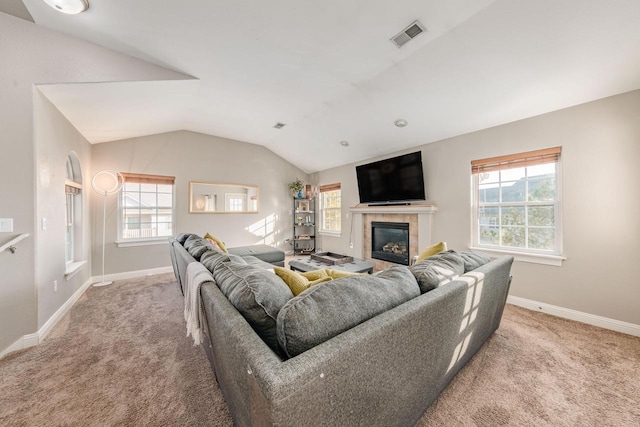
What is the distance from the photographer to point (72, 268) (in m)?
3.12

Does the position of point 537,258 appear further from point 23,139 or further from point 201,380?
point 23,139

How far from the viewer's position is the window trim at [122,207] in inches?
165

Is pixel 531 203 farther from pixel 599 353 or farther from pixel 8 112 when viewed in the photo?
pixel 8 112

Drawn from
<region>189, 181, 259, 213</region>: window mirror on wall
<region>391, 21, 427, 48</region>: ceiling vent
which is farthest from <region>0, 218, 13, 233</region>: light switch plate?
<region>391, 21, 427, 48</region>: ceiling vent

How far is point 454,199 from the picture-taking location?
3.69 meters

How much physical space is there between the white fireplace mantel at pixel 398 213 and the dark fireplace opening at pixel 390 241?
0.25 meters

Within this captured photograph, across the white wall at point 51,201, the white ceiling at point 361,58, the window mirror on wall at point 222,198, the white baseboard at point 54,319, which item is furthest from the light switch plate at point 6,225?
the window mirror on wall at point 222,198

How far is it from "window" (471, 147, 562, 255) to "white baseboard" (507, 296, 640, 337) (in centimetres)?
61

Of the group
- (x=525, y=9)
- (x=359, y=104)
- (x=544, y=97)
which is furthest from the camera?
(x=359, y=104)

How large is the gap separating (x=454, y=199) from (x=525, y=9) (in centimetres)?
232

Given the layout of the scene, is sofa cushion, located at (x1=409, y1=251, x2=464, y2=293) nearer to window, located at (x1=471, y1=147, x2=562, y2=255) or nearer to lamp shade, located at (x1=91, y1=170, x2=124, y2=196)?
window, located at (x1=471, y1=147, x2=562, y2=255)

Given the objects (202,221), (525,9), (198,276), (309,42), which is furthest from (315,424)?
(202,221)

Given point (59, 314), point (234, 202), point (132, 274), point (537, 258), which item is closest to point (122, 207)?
point (132, 274)

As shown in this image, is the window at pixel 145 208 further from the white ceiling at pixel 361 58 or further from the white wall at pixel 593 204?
the white wall at pixel 593 204
